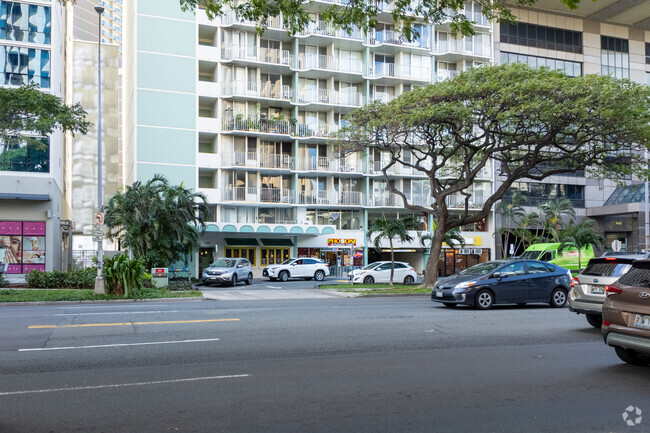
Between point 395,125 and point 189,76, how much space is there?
2247cm

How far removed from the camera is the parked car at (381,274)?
1255 inches

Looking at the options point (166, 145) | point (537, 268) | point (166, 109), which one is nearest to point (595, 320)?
point (537, 268)

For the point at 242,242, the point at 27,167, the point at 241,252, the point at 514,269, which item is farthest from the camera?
the point at 241,252

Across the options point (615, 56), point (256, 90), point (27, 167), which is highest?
point (615, 56)

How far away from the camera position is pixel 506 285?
52.6 feet

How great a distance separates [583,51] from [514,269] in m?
44.8

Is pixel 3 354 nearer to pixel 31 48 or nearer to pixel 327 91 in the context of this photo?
pixel 31 48

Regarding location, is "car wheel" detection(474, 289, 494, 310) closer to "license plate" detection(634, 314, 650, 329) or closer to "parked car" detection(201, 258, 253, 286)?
"license plate" detection(634, 314, 650, 329)

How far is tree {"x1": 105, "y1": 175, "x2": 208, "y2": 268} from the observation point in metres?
29.9

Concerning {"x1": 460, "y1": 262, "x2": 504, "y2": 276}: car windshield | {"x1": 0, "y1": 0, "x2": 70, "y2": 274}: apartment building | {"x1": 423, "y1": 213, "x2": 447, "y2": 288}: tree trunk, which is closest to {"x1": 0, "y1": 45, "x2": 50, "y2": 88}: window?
Result: {"x1": 0, "y1": 0, "x2": 70, "y2": 274}: apartment building

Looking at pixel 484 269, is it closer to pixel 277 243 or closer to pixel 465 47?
pixel 277 243

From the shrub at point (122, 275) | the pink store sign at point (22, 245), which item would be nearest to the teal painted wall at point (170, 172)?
the pink store sign at point (22, 245)

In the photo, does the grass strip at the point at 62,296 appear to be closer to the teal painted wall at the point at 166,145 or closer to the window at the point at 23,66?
the window at the point at 23,66

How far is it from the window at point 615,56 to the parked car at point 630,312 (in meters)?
52.9
